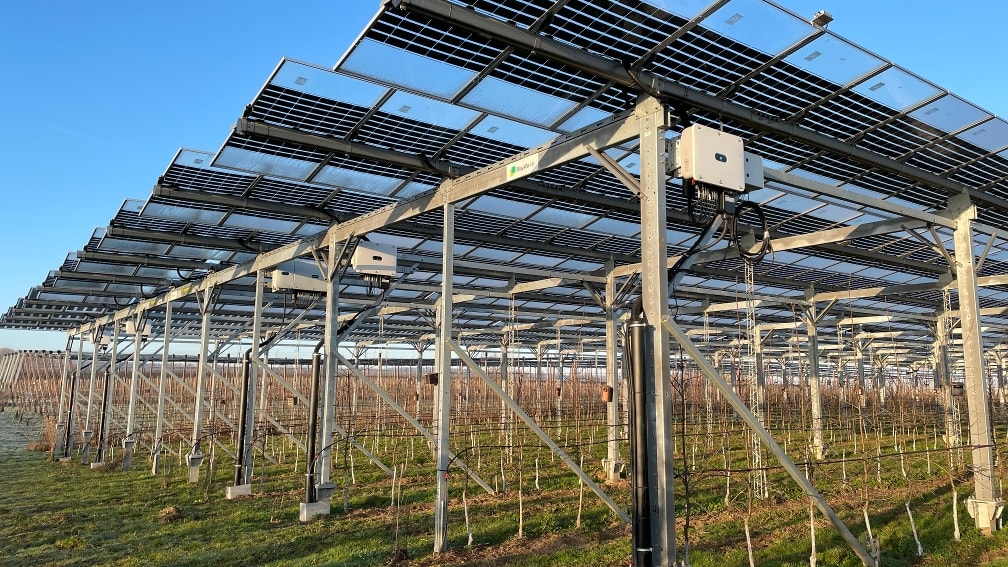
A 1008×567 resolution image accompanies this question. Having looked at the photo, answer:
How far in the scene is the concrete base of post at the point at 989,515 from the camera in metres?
9.33

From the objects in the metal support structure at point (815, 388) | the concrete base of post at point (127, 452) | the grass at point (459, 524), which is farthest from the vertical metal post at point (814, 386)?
the concrete base of post at point (127, 452)

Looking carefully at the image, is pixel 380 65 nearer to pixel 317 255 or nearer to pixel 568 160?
pixel 568 160

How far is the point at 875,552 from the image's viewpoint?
7391mm

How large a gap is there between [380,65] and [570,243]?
693 cm

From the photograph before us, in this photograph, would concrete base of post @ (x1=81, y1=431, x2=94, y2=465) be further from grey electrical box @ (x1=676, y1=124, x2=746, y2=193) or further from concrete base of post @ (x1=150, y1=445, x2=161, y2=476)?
grey electrical box @ (x1=676, y1=124, x2=746, y2=193)

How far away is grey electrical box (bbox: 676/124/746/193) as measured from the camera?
5727mm

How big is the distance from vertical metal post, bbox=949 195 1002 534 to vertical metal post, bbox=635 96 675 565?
6.31 m

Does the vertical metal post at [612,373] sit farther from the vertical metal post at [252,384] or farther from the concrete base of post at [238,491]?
the concrete base of post at [238,491]

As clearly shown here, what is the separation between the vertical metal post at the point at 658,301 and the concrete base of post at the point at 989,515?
22.1 feet

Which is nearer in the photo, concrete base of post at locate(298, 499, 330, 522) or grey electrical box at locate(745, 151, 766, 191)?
grey electrical box at locate(745, 151, 766, 191)

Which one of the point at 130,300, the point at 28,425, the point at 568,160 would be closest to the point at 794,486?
the point at 568,160

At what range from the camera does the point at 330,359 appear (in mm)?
11102

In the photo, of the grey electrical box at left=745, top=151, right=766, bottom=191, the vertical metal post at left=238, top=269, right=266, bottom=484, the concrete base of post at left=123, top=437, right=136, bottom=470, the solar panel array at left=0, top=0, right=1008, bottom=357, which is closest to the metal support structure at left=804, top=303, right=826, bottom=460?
the solar panel array at left=0, top=0, right=1008, bottom=357

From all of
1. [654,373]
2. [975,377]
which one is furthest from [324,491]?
[975,377]
